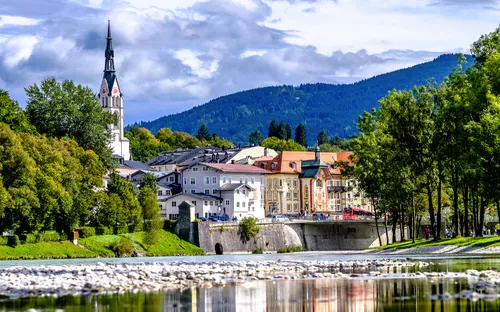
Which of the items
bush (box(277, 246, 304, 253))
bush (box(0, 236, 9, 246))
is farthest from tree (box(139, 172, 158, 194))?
bush (box(0, 236, 9, 246))

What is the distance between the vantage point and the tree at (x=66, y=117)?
131625mm

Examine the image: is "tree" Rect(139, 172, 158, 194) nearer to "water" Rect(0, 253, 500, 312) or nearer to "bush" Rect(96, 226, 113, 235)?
"bush" Rect(96, 226, 113, 235)

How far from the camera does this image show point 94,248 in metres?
113

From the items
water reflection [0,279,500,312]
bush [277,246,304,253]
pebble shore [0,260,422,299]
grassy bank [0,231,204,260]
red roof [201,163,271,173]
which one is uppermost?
red roof [201,163,271,173]

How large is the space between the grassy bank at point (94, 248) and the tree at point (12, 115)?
14233 millimetres

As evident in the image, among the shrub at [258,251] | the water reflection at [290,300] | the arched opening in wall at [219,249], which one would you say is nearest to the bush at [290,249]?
the shrub at [258,251]

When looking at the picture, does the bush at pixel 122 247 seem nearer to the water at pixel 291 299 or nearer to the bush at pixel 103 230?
the bush at pixel 103 230

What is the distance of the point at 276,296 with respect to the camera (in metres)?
41.5

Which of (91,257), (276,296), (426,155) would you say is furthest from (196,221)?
(276,296)

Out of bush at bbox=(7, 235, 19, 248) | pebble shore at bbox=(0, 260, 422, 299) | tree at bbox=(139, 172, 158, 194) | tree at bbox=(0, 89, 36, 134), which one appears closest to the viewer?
Answer: pebble shore at bbox=(0, 260, 422, 299)

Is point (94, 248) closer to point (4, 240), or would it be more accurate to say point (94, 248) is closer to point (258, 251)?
point (4, 240)

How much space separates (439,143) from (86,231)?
4196 cm

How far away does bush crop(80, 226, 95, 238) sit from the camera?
377 ft

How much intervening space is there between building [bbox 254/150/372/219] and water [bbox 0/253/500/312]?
127 metres
